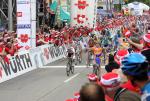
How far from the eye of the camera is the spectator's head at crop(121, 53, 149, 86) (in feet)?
15.8

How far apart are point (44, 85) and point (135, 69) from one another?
14068 millimetres

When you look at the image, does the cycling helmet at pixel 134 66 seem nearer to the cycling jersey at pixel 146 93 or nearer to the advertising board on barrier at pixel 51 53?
the cycling jersey at pixel 146 93

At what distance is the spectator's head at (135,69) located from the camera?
4816mm

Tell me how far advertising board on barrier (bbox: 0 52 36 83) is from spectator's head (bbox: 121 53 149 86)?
14.9 meters

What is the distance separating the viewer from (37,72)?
76.0 feet

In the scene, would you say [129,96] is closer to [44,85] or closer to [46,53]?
[44,85]

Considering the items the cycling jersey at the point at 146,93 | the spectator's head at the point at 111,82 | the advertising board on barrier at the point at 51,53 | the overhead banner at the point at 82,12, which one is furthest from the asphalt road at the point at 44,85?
the overhead banner at the point at 82,12

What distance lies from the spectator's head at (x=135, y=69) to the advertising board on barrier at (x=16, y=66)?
1495 cm

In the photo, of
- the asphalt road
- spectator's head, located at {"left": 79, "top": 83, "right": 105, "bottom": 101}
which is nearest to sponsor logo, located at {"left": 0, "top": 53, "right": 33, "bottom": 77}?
the asphalt road

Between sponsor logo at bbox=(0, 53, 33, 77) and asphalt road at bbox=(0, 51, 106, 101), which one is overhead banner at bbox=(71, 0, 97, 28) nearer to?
asphalt road at bbox=(0, 51, 106, 101)

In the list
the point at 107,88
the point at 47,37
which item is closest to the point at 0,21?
the point at 47,37

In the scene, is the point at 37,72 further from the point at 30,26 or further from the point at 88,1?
the point at 88,1

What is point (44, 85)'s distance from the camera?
18.8 m

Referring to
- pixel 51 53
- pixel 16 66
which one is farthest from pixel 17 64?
pixel 51 53
